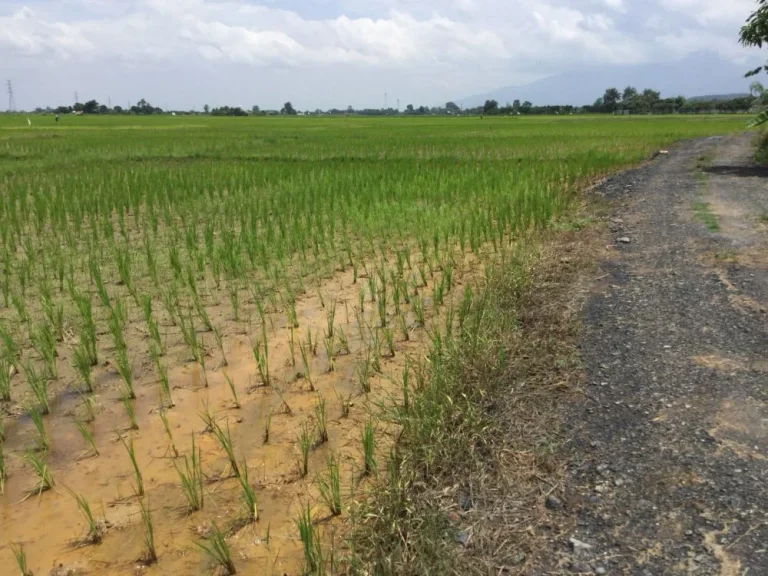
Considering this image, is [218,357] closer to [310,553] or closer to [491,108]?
[310,553]

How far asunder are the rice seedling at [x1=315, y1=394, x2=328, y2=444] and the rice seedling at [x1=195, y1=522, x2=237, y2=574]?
0.80 metres

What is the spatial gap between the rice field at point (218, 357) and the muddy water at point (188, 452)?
10 mm

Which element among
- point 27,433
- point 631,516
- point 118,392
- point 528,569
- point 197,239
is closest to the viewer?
point 528,569

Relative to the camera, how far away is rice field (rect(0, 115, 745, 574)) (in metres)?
2.34

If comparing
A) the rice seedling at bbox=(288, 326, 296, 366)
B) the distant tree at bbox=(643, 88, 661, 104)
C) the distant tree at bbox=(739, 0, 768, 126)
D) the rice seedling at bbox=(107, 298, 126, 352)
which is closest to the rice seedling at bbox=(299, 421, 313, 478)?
the rice seedling at bbox=(288, 326, 296, 366)

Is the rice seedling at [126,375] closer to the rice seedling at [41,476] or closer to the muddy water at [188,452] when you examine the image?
the muddy water at [188,452]

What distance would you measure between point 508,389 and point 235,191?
787 cm

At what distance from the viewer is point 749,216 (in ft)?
23.5

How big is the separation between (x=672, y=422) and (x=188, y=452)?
7.91 ft

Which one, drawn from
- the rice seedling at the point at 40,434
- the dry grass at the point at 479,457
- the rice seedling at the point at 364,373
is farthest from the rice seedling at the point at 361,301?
the rice seedling at the point at 40,434

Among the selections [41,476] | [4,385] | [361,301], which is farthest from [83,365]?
[361,301]

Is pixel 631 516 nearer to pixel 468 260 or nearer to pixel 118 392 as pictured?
pixel 118 392

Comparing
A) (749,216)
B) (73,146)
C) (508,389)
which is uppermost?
(73,146)

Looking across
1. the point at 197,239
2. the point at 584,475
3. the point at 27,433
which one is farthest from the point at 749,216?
the point at 27,433
